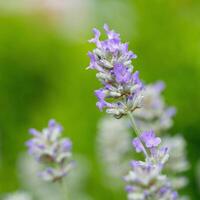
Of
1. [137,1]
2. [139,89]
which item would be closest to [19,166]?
[137,1]

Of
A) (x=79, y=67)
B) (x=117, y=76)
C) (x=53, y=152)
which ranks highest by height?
(x=79, y=67)

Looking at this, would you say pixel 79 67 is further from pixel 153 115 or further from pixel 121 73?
pixel 121 73

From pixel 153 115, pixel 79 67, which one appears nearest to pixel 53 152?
pixel 153 115

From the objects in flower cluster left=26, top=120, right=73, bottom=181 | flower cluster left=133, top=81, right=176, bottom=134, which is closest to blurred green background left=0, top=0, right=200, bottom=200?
flower cluster left=133, top=81, right=176, bottom=134

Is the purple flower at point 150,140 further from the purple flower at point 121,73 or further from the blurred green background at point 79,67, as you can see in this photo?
the blurred green background at point 79,67

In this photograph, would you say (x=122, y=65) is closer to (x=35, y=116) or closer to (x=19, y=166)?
(x=19, y=166)

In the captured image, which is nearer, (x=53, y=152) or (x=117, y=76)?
(x=117, y=76)
